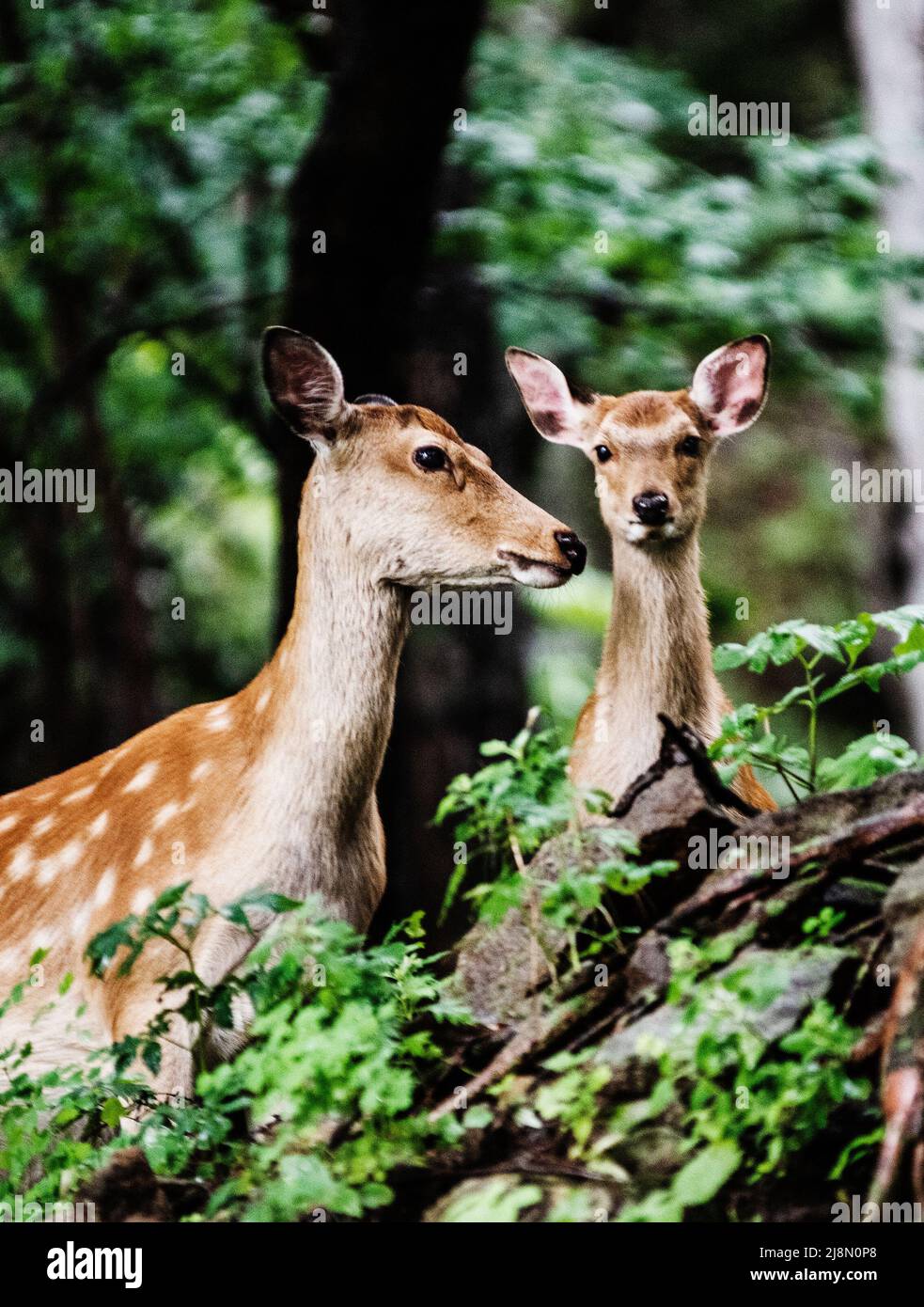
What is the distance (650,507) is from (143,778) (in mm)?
1585

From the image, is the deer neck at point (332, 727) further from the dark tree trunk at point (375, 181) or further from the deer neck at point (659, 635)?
the dark tree trunk at point (375, 181)

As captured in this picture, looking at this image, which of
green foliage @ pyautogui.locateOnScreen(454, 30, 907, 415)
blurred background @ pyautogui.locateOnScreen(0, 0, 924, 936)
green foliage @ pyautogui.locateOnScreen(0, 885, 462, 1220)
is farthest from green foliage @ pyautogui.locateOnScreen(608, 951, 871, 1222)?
green foliage @ pyautogui.locateOnScreen(454, 30, 907, 415)

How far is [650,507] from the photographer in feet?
16.9

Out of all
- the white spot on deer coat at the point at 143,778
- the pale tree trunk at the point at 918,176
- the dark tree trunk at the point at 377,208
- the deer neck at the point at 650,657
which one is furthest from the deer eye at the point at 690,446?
the pale tree trunk at the point at 918,176

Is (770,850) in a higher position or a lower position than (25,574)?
lower

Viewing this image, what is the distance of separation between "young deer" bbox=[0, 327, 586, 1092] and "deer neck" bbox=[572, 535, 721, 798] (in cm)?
71

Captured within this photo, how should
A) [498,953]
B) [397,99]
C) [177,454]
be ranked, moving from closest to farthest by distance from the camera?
[498,953] → [397,99] → [177,454]

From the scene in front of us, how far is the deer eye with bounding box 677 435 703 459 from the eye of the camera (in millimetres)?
5316

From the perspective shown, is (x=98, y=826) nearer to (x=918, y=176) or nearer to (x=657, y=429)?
(x=657, y=429)

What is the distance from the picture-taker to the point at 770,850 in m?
4.08

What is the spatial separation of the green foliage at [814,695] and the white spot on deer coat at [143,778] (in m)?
1.50
